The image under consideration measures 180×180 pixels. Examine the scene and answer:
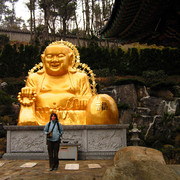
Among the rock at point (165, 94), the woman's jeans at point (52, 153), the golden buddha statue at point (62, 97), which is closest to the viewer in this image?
the woman's jeans at point (52, 153)

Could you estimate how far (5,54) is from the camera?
1722 cm

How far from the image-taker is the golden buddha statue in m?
6.85

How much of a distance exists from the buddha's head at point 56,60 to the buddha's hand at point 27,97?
1.20m

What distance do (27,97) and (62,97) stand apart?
991mm

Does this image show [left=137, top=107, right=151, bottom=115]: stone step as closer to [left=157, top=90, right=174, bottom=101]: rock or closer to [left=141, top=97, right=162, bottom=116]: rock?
[left=141, top=97, right=162, bottom=116]: rock

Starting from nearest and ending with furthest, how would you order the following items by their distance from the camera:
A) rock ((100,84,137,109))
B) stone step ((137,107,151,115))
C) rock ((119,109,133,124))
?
rock ((119,109,133,124)), stone step ((137,107,151,115)), rock ((100,84,137,109))

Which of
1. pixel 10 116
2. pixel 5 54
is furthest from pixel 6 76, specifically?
pixel 10 116

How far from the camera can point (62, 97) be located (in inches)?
303

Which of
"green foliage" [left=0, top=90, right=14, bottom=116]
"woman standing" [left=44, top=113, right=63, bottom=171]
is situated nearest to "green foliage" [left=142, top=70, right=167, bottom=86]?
"green foliage" [left=0, top=90, right=14, bottom=116]

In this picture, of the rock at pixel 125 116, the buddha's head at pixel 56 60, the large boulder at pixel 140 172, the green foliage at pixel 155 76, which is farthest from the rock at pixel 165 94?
the large boulder at pixel 140 172

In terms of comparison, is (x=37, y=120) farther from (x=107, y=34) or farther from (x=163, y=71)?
(x=163, y=71)

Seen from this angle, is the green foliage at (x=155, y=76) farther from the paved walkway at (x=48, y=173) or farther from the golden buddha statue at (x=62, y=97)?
the paved walkway at (x=48, y=173)

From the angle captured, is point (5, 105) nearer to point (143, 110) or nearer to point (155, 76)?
point (143, 110)

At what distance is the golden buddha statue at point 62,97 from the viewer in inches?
270
